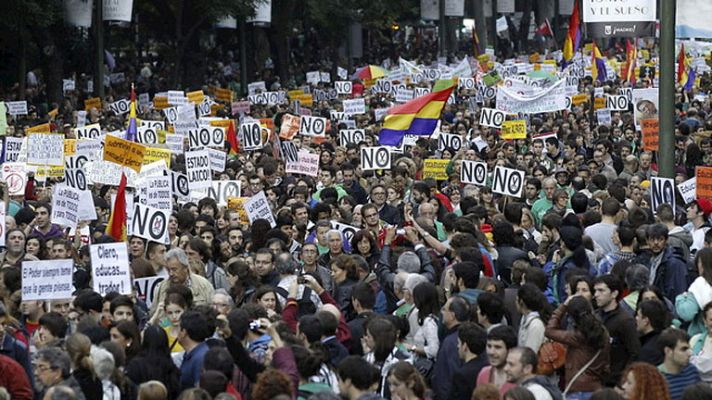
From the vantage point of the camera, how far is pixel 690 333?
11.0m

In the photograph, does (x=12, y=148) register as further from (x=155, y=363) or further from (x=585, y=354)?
(x=585, y=354)

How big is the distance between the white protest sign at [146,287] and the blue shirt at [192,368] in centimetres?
342

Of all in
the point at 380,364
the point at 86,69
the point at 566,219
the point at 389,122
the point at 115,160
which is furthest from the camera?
the point at 86,69

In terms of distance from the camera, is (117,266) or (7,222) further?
(7,222)

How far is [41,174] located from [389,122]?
4710 mm

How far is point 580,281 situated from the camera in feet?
37.3

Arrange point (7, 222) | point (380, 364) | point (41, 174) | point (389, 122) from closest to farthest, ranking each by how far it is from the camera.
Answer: point (380, 364), point (7, 222), point (41, 174), point (389, 122)

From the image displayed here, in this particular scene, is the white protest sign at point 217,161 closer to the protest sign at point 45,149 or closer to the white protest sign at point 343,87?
the protest sign at point 45,149

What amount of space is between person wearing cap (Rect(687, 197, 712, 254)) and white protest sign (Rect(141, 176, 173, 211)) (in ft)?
16.4

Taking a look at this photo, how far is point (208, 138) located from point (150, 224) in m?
10.1

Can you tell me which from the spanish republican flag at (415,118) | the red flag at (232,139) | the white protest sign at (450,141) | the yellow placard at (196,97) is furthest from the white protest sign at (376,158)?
the yellow placard at (196,97)

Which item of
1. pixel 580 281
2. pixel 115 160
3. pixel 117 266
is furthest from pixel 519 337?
pixel 115 160

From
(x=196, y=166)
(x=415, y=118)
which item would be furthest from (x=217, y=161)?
(x=415, y=118)

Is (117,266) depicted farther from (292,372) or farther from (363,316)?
(292,372)
